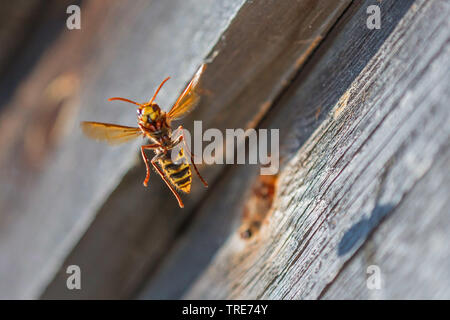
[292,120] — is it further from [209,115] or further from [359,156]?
[359,156]

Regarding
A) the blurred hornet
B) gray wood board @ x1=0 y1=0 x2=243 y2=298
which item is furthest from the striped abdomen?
gray wood board @ x1=0 y1=0 x2=243 y2=298

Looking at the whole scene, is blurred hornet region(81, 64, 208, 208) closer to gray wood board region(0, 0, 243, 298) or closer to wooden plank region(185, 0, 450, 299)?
gray wood board region(0, 0, 243, 298)

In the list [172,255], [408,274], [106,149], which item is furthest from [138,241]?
[408,274]

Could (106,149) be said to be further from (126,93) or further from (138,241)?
(138,241)

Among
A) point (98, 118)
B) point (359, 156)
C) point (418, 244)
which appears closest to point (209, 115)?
point (98, 118)

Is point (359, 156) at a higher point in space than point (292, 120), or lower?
lower

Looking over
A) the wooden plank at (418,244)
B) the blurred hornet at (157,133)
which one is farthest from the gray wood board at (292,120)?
the wooden plank at (418,244)

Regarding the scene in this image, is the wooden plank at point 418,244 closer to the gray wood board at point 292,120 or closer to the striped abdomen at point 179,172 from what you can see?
the gray wood board at point 292,120
